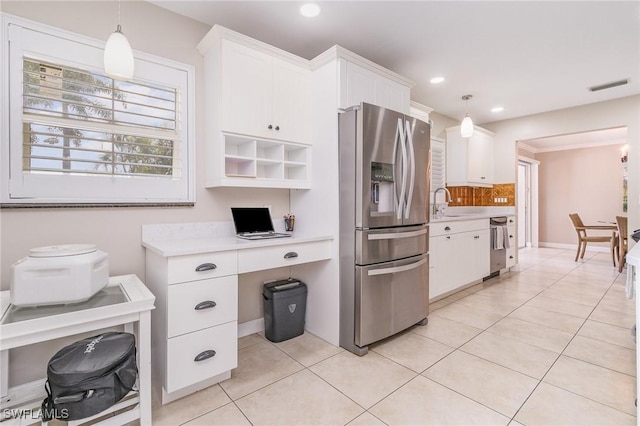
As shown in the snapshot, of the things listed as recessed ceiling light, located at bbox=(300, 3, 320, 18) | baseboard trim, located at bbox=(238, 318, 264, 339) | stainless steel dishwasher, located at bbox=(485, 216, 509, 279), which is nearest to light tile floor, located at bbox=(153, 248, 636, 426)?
baseboard trim, located at bbox=(238, 318, 264, 339)

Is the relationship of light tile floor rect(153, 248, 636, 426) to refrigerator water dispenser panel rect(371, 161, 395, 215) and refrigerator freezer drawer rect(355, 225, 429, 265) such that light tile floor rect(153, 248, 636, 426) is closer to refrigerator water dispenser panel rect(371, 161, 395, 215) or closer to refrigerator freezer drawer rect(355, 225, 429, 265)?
refrigerator freezer drawer rect(355, 225, 429, 265)

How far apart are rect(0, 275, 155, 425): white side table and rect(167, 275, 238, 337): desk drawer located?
0.15 meters

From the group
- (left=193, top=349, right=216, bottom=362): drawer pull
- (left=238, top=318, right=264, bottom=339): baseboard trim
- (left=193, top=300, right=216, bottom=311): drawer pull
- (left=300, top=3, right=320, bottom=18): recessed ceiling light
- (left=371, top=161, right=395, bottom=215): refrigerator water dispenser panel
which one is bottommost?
(left=238, top=318, right=264, bottom=339): baseboard trim

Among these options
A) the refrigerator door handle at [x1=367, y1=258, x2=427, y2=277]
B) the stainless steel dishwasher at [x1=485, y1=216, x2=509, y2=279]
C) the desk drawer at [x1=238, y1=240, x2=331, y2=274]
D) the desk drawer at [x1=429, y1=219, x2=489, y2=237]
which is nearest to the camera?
the desk drawer at [x1=238, y1=240, x2=331, y2=274]

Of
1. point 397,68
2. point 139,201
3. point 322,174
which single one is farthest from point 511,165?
point 139,201

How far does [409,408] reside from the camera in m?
1.69

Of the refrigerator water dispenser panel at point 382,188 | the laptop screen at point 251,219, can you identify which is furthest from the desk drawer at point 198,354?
the refrigerator water dispenser panel at point 382,188

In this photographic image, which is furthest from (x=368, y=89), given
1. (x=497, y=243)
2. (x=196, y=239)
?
(x=497, y=243)

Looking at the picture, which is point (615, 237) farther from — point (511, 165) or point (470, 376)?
point (470, 376)

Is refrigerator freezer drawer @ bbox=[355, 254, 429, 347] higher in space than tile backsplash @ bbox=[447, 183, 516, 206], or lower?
lower

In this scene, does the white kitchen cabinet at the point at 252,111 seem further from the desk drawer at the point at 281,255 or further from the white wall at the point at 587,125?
the white wall at the point at 587,125

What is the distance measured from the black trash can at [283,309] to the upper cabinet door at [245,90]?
1.29m

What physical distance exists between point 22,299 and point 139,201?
2.90 feet

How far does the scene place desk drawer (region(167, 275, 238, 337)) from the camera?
173cm
